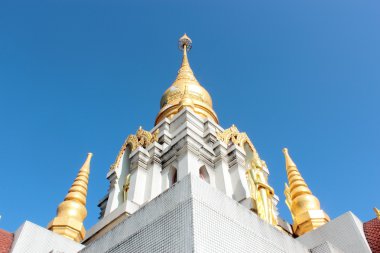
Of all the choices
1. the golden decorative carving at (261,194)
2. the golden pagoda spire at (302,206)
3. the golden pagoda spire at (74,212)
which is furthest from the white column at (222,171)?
the golden pagoda spire at (74,212)

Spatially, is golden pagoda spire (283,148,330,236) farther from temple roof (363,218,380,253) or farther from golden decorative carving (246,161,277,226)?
temple roof (363,218,380,253)

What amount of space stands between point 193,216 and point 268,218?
17.0 feet

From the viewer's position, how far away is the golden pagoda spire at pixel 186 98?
64.9ft

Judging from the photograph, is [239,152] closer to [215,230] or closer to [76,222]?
[76,222]

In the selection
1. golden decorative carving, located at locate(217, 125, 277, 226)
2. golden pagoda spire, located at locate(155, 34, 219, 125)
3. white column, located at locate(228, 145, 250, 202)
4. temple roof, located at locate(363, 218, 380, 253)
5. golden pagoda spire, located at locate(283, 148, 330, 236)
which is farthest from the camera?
golden pagoda spire, located at locate(155, 34, 219, 125)

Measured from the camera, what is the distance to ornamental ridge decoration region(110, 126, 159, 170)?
683 inches

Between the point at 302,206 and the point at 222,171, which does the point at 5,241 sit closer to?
the point at 222,171

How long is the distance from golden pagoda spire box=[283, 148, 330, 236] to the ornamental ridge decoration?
17.7ft

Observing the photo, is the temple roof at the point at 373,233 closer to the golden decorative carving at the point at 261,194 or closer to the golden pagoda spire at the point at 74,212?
the golden decorative carving at the point at 261,194

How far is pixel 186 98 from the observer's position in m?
19.4

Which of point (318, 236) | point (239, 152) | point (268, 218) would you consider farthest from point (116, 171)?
point (318, 236)

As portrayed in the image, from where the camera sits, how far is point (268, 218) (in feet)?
35.8

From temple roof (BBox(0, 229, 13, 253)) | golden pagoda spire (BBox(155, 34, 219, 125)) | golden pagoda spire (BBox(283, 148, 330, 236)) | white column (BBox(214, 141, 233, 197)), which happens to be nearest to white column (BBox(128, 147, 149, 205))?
white column (BBox(214, 141, 233, 197))

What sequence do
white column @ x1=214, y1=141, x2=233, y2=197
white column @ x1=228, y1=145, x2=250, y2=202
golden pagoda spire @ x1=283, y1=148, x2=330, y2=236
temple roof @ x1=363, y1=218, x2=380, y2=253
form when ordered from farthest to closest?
white column @ x1=214, y1=141, x2=233, y2=197 < white column @ x1=228, y1=145, x2=250, y2=202 < golden pagoda spire @ x1=283, y1=148, x2=330, y2=236 < temple roof @ x1=363, y1=218, x2=380, y2=253
